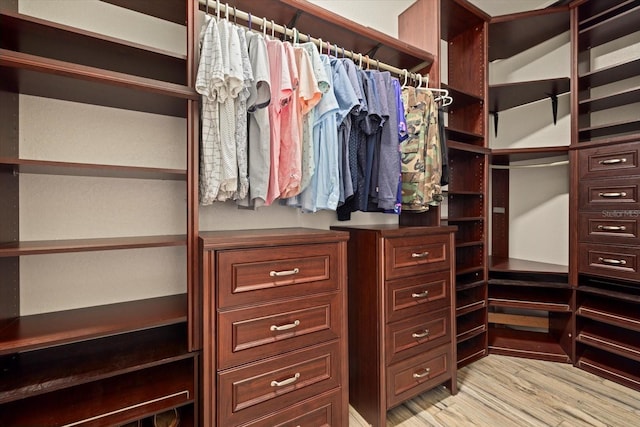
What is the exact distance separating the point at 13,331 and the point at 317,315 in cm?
108

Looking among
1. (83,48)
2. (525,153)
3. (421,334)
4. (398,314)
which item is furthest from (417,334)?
(83,48)

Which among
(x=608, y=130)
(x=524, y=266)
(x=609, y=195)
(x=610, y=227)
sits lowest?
(x=524, y=266)

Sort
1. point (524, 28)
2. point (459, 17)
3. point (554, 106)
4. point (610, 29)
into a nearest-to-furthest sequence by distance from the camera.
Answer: point (610, 29) < point (459, 17) < point (524, 28) < point (554, 106)

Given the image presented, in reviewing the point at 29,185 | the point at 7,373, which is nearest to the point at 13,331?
the point at 7,373

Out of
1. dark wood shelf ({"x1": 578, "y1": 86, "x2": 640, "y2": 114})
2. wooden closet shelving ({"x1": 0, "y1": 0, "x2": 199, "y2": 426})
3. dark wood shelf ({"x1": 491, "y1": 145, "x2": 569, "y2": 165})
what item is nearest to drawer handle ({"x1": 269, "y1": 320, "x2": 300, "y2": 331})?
wooden closet shelving ({"x1": 0, "y1": 0, "x2": 199, "y2": 426})

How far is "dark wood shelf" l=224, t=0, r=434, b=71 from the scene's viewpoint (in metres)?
1.49

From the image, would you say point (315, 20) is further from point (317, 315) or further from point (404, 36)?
point (317, 315)

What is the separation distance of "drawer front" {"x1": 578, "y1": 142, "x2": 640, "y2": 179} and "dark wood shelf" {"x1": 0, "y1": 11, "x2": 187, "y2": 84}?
2528 millimetres

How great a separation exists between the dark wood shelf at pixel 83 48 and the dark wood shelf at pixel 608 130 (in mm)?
2523

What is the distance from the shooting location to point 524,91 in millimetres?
2402

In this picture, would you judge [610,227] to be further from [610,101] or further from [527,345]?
[527,345]

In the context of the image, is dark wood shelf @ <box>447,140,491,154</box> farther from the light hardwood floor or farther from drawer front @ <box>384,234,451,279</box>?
the light hardwood floor

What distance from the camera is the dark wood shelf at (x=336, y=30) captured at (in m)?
1.49

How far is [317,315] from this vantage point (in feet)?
4.40
